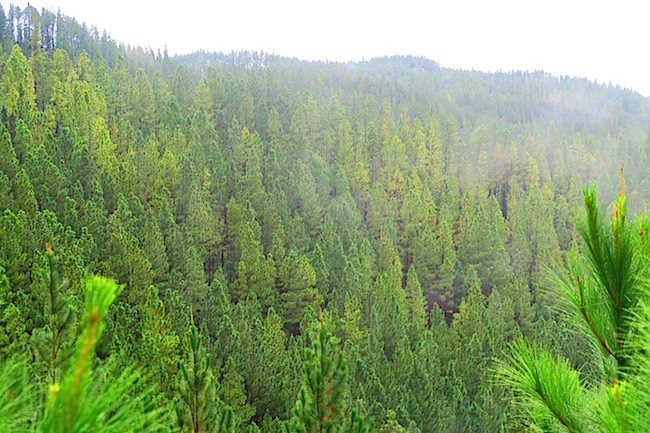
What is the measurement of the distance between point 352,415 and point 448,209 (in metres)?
40.6

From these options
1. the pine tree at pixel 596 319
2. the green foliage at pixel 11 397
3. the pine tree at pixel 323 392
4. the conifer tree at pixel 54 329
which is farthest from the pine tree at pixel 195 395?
the green foliage at pixel 11 397

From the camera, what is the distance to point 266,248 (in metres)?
36.2

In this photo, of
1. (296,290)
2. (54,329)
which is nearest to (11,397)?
(54,329)

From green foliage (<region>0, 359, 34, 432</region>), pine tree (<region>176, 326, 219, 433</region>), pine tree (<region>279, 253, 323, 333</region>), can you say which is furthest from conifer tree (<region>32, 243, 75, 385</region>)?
pine tree (<region>279, 253, 323, 333</region>)

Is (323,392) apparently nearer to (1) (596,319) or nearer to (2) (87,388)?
(1) (596,319)

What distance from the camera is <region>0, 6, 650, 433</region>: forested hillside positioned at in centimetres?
919

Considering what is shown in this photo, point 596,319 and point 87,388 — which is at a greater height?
point 87,388

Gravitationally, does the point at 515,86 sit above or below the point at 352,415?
above

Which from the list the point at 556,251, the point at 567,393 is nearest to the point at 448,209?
the point at 556,251

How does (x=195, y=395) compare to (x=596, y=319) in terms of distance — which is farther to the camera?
(x=195, y=395)

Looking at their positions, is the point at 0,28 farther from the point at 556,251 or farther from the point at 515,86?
the point at 515,86

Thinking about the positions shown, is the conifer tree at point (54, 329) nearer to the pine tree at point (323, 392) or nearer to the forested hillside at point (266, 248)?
the forested hillside at point (266, 248)

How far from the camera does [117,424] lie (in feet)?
4.13

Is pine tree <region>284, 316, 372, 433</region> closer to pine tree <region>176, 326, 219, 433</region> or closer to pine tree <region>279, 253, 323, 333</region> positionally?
pine tree <region>176, 326, 219, 433</region>
